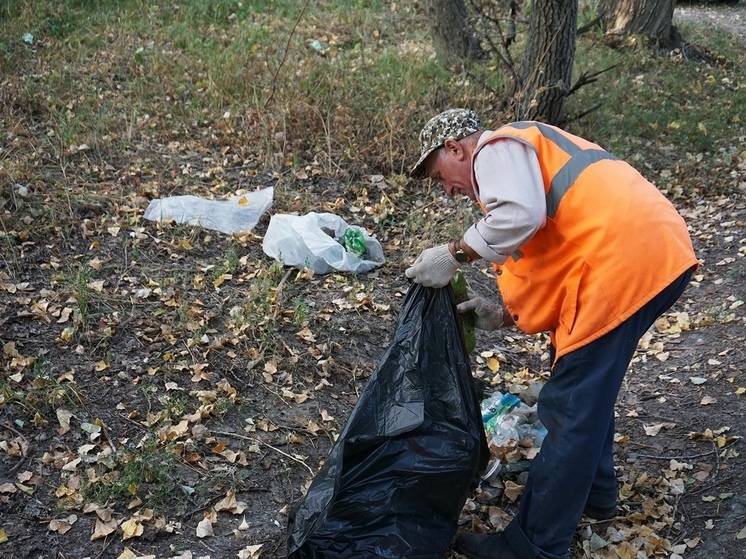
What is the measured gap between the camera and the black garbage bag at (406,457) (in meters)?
2.46

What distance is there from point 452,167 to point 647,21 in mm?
7596

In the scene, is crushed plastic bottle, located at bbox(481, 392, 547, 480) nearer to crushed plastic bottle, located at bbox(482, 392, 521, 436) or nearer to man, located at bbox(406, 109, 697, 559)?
crushed plastic bottle, located at bbox(482, 392, 521, 436)

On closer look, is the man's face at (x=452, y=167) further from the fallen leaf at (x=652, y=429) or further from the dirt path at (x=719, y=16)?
the dirt path at (x=719, y=16)

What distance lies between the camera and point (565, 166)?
2.27 m

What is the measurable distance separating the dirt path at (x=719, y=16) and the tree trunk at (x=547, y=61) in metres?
5.48

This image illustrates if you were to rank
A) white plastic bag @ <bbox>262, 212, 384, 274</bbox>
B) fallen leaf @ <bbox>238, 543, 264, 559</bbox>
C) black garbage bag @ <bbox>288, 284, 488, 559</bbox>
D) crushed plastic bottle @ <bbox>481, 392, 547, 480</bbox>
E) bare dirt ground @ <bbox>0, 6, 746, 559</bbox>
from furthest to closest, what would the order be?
1. white plastic bag @ <bbox>262, 212, 384, 274</bbox>
2. crushed plastic bottle @ <bbox>481, 392, 547, 480</bbox>
3. bare dirt ground @ <bbox>0, 6, 746, 559</bbox>
4. fallen leaf @ <bbox>238, 543, 264, 559</bbox>
5. black garbage bag @ <bbox>288, 284, 488, 559</bbox>

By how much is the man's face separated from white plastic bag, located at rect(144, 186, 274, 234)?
2.41 metres

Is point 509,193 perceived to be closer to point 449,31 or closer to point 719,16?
point 449,31

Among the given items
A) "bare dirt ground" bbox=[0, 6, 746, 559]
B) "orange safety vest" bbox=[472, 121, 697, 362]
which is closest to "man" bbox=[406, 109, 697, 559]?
"orange safety vest" bbox=[472, 121, 697, 362]

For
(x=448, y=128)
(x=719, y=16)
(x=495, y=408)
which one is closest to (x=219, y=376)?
(x=495, y=408)

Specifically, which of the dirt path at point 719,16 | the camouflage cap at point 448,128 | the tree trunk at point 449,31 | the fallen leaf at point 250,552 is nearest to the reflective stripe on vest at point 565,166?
the camouflage cap at point 448,128

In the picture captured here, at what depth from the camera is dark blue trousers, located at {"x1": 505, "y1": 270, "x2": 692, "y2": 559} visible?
2.32 metres

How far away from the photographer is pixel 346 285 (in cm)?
430

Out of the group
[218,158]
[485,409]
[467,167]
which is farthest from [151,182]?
[467,167]
